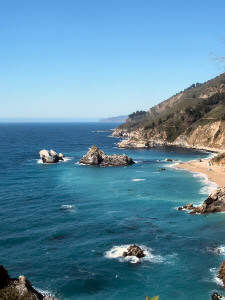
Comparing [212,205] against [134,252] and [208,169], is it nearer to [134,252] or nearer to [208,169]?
[134,252]

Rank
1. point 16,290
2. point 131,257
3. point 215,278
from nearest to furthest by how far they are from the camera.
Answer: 1. point 16,290
2. point 215,278
3. point 131,257

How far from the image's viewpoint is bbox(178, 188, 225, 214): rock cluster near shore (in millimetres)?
68312

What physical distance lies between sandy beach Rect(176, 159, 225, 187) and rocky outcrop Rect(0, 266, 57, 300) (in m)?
73.6

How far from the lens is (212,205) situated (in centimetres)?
6912

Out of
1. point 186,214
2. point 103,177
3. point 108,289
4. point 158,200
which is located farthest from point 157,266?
point 103,177

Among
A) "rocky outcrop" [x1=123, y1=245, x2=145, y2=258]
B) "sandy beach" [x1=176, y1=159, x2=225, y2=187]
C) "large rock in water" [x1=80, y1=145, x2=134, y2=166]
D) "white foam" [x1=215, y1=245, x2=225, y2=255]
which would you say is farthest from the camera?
"large rock in water" [x1=80, y1=145, x2=134, y2=166]

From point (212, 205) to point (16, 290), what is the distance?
50668 millimetres

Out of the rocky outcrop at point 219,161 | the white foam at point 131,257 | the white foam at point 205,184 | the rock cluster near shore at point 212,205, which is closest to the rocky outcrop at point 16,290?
the white foam at point 131,257

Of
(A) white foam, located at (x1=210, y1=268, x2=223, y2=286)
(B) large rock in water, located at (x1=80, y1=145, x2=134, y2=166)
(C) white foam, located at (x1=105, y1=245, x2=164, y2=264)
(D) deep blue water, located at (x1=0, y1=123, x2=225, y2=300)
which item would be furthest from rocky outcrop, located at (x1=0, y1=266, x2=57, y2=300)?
(B) large rock in water, located at (x1=80, y1=145, x2=134, y2=166)

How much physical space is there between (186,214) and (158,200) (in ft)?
37.9

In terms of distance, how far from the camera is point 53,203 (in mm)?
76000

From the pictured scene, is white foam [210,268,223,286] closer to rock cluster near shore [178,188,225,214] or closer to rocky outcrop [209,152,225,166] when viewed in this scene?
rock cluster near shore [178,188,225,214]

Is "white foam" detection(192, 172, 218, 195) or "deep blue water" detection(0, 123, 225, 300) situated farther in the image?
"white foam" detection(192, 172, 218, 195)

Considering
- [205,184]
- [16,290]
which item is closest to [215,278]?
[16,290]
